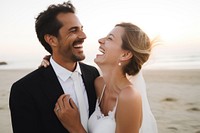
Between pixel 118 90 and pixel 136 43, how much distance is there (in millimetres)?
609

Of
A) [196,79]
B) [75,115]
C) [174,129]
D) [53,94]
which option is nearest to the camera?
[75,115]

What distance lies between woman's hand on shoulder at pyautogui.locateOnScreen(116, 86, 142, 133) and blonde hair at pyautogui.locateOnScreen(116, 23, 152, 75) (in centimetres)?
52

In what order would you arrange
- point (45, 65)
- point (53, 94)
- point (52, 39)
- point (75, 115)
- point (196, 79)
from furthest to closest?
point (196, 79), point (52, 39), point (45, 65), point (53, 94), point (75, 115)

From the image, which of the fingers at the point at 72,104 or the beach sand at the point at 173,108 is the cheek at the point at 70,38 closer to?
the fingers at the point at 72,104

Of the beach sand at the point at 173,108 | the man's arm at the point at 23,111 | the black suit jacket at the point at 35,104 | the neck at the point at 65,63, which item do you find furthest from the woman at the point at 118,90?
the beach sand at the point at 173,108

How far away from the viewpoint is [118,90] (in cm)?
317

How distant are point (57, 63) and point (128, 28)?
39.7 inches

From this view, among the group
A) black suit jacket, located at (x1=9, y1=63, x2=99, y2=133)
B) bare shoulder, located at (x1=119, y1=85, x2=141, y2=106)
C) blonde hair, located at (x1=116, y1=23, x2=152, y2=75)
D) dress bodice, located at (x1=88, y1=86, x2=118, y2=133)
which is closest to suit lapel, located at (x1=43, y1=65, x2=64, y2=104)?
black suit jacket, located at (x1=9, y1=63, x2=99, y2=133)

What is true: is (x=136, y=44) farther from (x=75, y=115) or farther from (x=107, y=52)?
(x=75, y=115)

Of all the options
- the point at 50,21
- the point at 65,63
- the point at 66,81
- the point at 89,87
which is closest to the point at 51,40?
the point at 50,21

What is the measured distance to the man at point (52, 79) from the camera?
2.91 metres

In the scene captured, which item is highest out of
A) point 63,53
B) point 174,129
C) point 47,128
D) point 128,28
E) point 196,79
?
point 128,28

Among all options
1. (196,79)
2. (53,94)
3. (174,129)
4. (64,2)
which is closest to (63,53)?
(53,94)

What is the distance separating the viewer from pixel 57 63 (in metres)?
3.34
